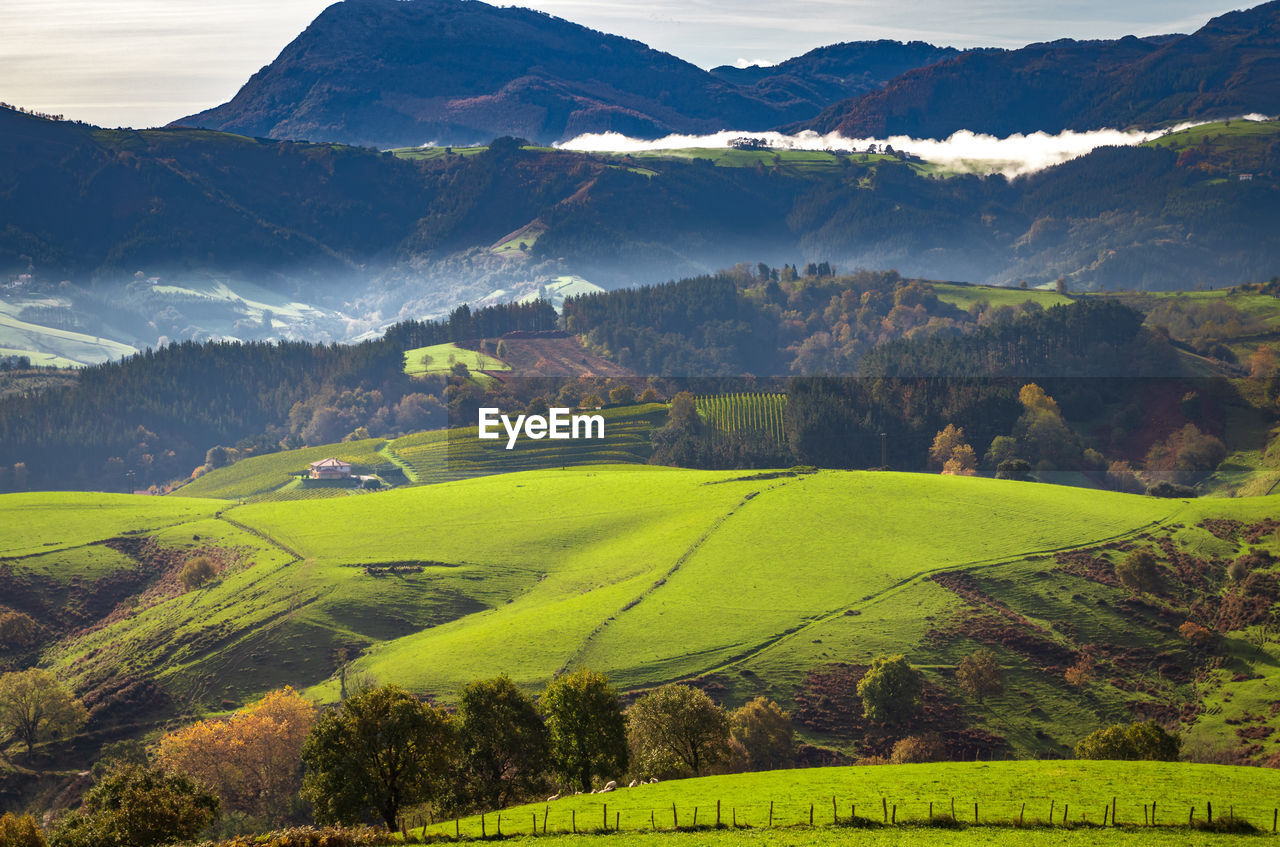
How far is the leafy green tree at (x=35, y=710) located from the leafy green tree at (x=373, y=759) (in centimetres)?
5841

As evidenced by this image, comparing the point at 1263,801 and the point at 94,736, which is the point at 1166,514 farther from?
the point at 94,736

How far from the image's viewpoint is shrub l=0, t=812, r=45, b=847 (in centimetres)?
5822

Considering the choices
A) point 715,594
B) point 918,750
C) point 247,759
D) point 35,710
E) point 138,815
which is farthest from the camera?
point 715,594

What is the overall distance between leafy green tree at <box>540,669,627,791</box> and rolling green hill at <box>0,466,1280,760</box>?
94.8ft

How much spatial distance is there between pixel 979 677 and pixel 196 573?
338 feet

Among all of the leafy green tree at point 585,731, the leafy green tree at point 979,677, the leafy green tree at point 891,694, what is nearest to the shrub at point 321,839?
the leafy green tree at point 585,731

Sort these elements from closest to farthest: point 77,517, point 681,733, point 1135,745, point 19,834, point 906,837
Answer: point 906,837 → point 19,834 → point 681,733 → point 1135,745 → point 77,517

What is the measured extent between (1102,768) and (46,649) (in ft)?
412

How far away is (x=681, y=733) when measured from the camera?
3310 inches

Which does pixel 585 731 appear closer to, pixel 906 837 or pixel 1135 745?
pixel 906 837

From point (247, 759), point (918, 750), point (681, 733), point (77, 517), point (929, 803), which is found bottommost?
point (247, 759)

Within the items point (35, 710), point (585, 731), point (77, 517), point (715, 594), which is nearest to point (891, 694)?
point (715, 594)

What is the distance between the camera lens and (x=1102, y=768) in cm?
7162

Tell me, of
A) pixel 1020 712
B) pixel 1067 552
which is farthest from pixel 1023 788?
pixel 1067 552
